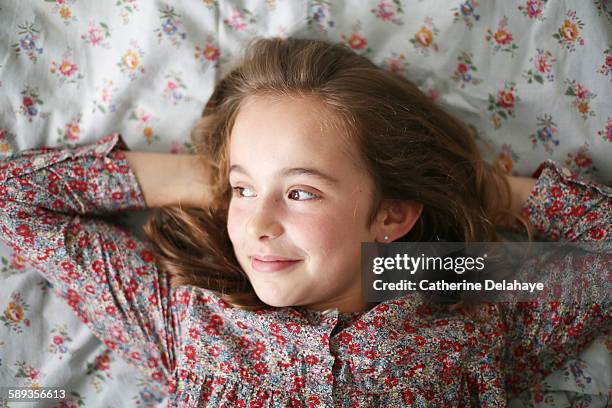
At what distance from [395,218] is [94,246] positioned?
24.8 inches

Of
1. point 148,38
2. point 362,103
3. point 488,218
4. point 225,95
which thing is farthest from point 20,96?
point 488,218

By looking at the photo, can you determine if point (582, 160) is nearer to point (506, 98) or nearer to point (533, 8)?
point (506, 98)

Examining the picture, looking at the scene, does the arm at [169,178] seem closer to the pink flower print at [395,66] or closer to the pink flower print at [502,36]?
the pink flower print at [395,66]

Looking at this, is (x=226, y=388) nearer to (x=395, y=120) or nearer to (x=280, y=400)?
(x=280, y=400)

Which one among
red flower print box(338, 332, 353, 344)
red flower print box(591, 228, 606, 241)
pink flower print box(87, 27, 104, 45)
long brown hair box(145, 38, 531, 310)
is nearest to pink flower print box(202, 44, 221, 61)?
long brown hair box(145, 38, 531, 310)

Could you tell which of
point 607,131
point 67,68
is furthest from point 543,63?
point 67,68

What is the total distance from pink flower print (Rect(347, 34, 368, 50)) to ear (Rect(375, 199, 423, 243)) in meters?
0.42

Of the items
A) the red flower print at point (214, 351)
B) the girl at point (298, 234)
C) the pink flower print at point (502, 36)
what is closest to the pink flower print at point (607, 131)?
the girl at point (298, 234)

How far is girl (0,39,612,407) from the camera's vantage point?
1.09 m

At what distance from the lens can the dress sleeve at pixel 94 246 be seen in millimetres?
1182

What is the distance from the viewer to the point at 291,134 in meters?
1.07

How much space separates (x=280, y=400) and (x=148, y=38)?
863mm

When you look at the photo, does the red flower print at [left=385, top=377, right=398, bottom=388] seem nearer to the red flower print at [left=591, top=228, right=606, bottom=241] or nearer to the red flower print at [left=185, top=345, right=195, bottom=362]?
the red flower print at [left=185, top=345, right=195, bottom=362]

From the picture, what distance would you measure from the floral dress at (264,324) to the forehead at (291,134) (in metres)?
0.31
